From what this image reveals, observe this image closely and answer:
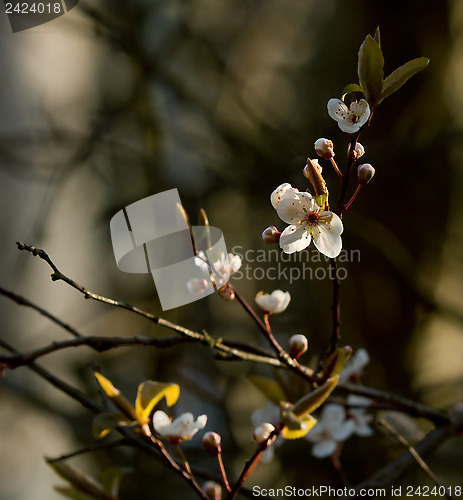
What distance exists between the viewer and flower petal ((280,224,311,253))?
19.7 inches

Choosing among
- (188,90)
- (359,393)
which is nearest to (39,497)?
(359,393)

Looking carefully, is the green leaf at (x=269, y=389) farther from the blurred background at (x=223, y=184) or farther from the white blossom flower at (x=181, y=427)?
the blurred background at (x=223, y=184)

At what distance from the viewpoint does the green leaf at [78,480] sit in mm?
538

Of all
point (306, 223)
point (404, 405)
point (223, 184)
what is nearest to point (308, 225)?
point (306, 223)

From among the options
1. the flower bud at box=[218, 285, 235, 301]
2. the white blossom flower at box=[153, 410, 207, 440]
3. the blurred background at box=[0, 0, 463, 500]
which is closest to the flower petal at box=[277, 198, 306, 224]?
the flower bud at box=[218, 285, 235, 301]

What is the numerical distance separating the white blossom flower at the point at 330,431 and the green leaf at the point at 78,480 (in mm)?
362

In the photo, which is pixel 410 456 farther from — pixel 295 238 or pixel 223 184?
pixel 223 184

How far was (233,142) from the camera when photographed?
1.64m

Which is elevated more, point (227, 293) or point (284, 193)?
point (284, 193)

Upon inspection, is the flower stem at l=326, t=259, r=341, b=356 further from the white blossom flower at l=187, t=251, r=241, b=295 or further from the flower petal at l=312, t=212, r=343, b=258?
the white blossom flower at l=187, t=251, r=241, b=295

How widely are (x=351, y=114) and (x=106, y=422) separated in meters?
0.34

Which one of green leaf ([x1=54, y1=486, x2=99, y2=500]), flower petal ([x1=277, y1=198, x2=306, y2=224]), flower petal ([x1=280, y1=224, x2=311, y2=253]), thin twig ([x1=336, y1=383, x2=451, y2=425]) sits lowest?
thin twig ([x1=336, y1=383, x2=451, y2=425])

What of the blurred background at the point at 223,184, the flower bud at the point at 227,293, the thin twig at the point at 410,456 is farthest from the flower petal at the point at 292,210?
the blurred background at the point at 223,184

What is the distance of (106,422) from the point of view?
0.43m
